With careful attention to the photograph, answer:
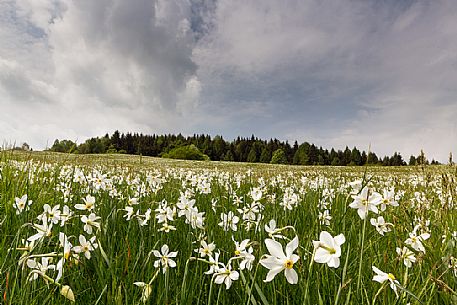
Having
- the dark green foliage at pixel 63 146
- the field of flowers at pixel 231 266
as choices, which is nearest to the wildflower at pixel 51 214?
the field of flowers at pixel 231 266

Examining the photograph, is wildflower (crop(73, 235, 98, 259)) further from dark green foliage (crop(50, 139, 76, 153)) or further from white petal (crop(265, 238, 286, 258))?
dark green foliage (crop(50, 139, 76, 153))

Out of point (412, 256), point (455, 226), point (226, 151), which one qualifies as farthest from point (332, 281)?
point (226, 151)

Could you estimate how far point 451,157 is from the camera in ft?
10.6

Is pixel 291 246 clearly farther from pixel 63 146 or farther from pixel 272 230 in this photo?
pixel 63 146

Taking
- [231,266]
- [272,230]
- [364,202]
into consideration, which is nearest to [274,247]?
[272,230]

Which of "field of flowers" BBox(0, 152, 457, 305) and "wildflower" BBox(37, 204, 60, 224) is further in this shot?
"wildflower" BBox(37, 204, 60, 224)

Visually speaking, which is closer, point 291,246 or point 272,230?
point 291,246

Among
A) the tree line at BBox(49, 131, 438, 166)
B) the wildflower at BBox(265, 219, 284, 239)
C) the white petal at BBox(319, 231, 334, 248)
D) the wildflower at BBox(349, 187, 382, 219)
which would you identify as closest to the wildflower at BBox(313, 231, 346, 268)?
the white petal at BBox(319, 231, 334, 248)

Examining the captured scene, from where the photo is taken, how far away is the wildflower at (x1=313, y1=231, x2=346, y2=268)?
1245 mm

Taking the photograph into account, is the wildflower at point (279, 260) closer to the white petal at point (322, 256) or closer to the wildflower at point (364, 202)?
the white petal at point (322, 256)

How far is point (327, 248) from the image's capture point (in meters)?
1.28

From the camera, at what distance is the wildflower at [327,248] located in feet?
4.09

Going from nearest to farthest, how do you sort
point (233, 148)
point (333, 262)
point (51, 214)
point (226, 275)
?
point (333, 262), point (226, 275), point (51, 214), point (233, 148)

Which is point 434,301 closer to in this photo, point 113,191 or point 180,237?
point 180,237
